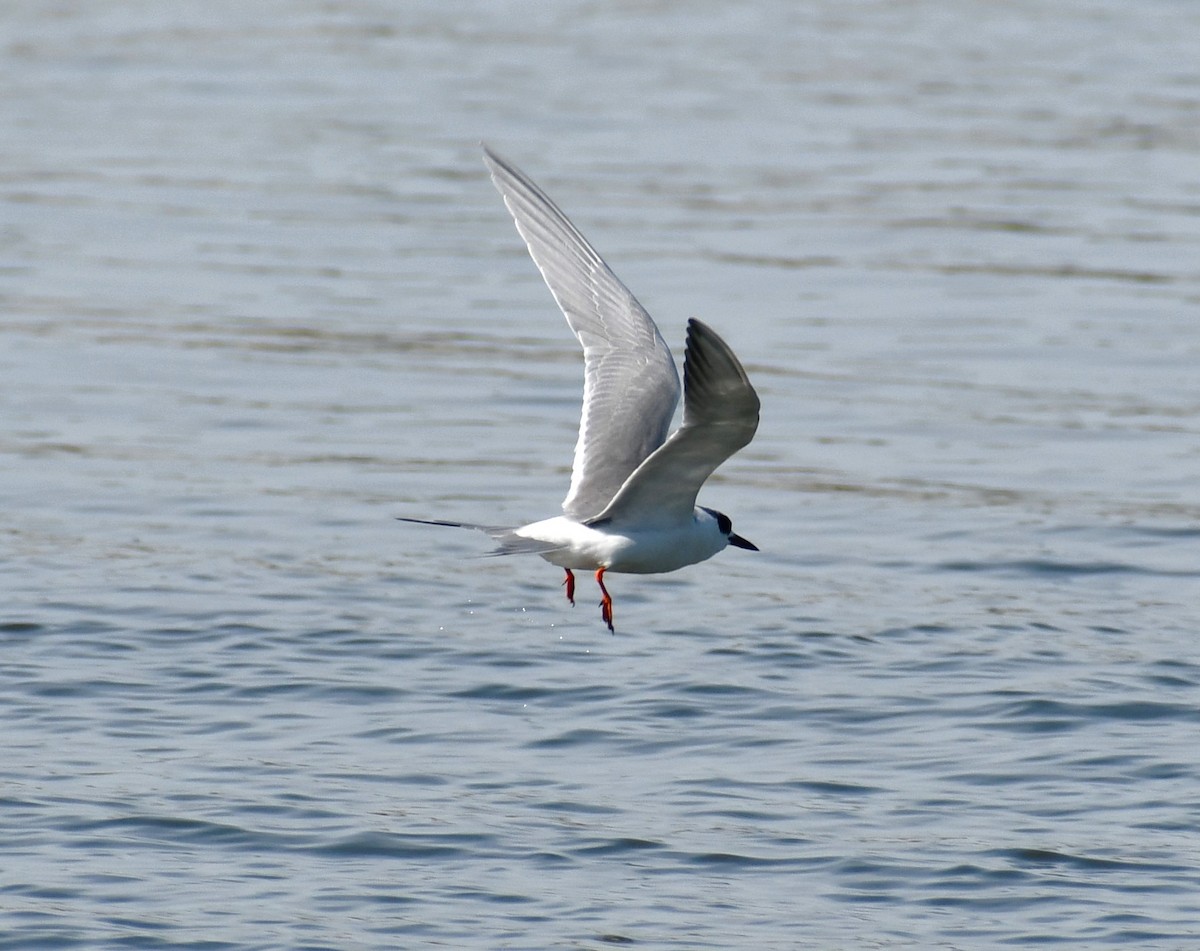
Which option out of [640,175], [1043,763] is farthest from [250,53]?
[1043,763]

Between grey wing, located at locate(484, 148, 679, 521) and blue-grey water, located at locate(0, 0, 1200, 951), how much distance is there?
4.02ft

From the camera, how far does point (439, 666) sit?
1065 centimetres

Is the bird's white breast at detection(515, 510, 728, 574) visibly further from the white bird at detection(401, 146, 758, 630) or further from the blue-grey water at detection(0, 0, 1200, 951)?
the blue-grey water at detection(0, 0, 1200, 951)

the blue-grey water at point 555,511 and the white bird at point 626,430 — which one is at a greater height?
the white bird at point 626,430

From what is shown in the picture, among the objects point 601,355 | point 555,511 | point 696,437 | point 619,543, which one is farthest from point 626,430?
Answer: point 555,511

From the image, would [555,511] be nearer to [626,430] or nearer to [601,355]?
[601,355]

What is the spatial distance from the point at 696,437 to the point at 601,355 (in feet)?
7.46

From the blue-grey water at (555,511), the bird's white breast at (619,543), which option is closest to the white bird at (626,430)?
the bird's white breast at (619,543)

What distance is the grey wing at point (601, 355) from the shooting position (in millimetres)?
9461

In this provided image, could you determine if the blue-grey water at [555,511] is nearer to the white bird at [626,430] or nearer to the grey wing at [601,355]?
the white bird at [626,430]

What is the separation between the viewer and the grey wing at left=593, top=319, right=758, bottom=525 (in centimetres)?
727

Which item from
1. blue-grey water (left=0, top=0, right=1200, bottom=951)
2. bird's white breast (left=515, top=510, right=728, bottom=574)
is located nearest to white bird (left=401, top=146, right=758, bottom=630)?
bird's white breast (left=515, top=510, right=728, bottom=574)

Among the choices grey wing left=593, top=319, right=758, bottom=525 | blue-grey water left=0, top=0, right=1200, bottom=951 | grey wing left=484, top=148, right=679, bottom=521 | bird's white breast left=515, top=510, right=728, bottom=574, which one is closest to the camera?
grey wing left=593, top=319, right=758, bottom=525

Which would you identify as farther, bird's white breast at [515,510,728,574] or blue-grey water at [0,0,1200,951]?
bird's white breast at [515,510,728,574]
